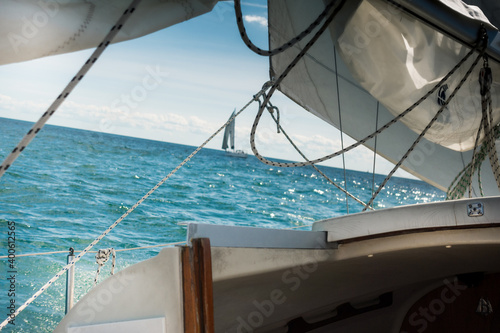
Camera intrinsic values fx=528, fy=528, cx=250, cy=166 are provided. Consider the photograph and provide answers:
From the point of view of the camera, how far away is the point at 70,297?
7.86 ft

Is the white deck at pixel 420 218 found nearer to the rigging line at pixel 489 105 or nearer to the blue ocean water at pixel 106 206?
the rigging line at pixel 489 105

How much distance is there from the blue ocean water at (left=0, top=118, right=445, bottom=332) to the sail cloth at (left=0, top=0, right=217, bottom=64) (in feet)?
5.94

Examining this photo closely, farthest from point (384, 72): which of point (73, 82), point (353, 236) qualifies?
point (73, 82)

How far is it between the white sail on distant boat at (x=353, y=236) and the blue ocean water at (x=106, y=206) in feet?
3.76

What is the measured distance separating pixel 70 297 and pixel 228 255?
3.53ft

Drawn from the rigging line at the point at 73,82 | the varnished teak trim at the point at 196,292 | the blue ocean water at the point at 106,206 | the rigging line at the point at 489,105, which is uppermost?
the blue ocean water at the point at 106,206

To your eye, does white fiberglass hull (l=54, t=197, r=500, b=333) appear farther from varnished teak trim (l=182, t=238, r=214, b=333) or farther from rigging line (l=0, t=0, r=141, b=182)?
rigging line (l=0, t=0, r=141, b=182)

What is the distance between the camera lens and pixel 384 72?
8.59 ft

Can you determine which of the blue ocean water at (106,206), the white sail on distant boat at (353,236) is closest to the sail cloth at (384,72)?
the white sail on distant boat at (353,236)

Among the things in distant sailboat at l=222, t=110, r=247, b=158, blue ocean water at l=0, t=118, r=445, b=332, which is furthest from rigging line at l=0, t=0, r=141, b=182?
distant sailboat at l=222, t=110, r=247, b=158

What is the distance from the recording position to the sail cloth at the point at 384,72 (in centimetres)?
240

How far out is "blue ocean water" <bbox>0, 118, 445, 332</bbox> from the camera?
23.7 ft

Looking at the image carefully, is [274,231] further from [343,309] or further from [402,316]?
[402,316]

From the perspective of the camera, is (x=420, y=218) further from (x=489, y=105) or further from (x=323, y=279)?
(x=489, y=105)
